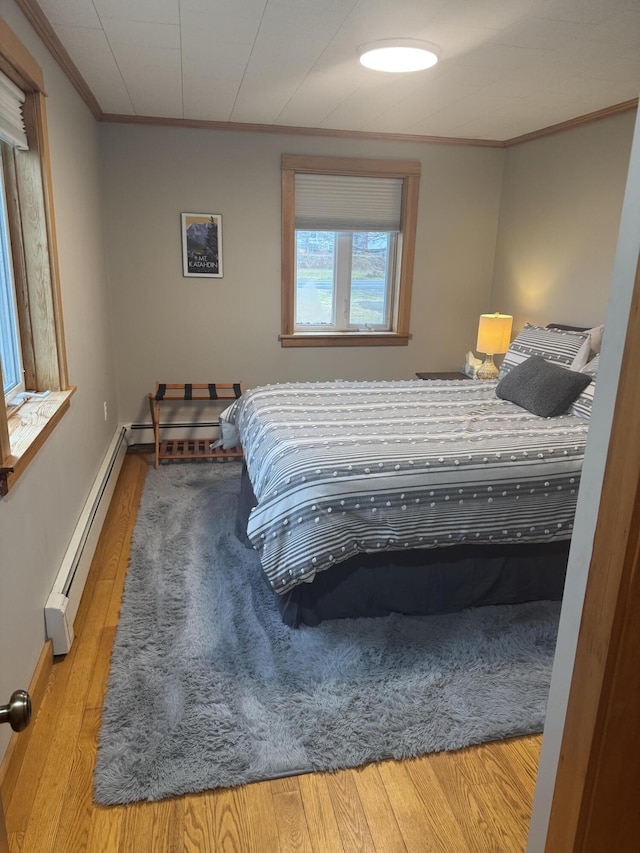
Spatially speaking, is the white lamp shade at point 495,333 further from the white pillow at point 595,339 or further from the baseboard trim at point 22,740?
the baseboard trim at point 22,740

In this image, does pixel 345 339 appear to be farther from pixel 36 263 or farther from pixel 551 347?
pixel 36 263

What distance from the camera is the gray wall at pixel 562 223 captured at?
354 centimetres

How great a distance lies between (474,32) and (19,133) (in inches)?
69.8

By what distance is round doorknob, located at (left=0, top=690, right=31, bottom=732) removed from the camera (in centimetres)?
77

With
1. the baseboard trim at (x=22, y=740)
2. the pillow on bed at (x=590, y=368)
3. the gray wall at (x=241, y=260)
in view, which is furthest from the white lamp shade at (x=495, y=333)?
the baseboard trim at (x=22, y=740)

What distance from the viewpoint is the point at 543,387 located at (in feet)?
10.3

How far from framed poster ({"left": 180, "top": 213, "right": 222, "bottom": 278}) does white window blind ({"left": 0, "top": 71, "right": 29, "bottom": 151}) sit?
6.51ft

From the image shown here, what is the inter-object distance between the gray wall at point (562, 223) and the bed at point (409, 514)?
1.44 meters

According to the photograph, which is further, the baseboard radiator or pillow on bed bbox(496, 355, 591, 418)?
pillow on bed bbox(496, 355, 591, 418)

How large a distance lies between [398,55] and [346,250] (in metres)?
2.03

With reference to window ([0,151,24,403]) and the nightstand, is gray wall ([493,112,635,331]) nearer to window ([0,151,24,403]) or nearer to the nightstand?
the nightstand

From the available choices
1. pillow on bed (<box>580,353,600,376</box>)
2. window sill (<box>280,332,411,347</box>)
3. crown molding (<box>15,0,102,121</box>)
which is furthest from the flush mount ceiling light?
window sill (<box>280,332,411,347</box>)

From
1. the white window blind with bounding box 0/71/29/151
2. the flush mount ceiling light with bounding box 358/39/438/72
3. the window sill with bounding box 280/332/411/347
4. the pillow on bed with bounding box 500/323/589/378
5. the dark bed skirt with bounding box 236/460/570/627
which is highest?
the flush mount ceiling light with bounding box 358/39/438/72

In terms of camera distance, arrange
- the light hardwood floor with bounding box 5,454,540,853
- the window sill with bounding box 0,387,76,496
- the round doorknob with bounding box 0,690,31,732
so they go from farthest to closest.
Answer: the window sill with bounding box 0,387,76,496
the light hardwood floor with bounding box 5,454,540,853
the round doorknob with bounding box 0,690,31,732
